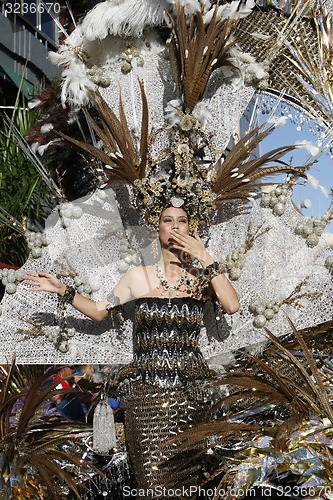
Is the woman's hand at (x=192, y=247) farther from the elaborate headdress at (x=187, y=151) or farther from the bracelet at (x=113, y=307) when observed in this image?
the bracelet at (x=113, y=307)

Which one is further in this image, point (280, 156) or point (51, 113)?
point (51, 113)

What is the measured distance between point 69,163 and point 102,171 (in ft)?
2.16

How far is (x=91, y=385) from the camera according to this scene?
4102 mm

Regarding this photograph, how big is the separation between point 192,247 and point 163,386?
0.70 m

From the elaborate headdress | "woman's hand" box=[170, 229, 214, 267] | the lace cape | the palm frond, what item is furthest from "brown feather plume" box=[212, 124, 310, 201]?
the palm frond

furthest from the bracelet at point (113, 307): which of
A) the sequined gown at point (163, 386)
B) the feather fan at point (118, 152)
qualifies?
the feather fan at point (118, 152)

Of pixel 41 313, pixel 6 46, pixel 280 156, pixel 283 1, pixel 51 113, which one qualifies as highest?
pixel 6 46

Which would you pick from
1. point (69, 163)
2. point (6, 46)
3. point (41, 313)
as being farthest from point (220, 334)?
point (6, 46)

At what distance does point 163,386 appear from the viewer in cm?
343

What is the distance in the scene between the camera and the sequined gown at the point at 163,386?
331 centimetres

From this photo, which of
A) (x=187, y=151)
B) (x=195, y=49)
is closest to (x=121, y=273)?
(x=187, y=151)

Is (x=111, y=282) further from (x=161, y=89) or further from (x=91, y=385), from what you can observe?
(x=161, y=89)

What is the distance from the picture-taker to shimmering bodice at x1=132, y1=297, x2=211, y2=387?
11.3ft

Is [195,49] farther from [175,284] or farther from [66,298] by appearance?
[66,298]
